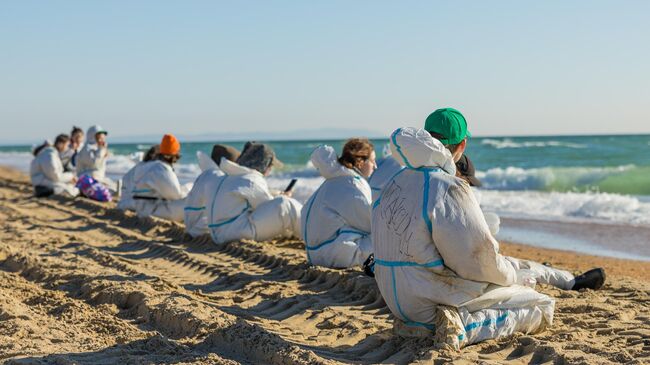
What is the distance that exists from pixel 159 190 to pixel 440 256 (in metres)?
8.57

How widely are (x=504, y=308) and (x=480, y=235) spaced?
0.62m

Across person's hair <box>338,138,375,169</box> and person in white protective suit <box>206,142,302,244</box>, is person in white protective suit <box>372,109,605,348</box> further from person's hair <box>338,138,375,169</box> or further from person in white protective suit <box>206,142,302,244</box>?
person in white protective suit <box>206,142,302,244</box>

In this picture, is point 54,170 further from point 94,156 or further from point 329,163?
point 329,163

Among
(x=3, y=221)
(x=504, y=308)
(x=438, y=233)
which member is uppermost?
(x=438, y=233)

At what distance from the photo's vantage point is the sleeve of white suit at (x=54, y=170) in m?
17.6

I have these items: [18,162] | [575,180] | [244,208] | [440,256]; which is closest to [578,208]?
[244,208]

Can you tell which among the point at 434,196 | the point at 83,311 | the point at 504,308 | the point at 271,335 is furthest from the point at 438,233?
the point at 83,311

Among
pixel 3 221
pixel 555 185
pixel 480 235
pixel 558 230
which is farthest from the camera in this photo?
pixel 555 185

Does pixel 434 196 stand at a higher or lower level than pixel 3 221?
higher

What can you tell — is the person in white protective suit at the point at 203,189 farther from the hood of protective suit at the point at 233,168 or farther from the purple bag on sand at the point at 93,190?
the purple bag on sand at the point at 93,190

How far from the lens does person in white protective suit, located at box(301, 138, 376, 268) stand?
309 inches

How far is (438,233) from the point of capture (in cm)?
475

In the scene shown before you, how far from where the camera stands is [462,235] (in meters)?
4.71

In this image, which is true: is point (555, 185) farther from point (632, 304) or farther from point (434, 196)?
point (434, 196)
